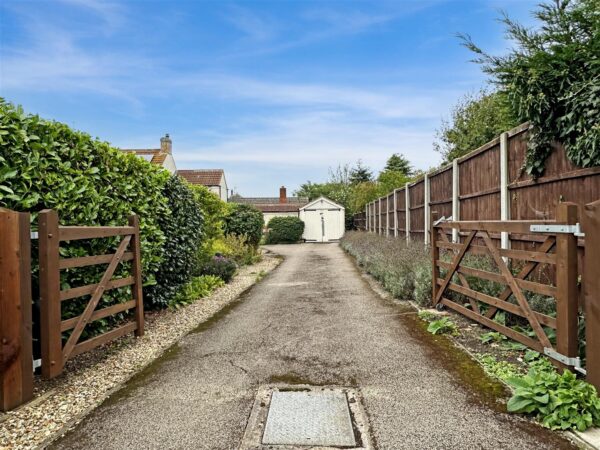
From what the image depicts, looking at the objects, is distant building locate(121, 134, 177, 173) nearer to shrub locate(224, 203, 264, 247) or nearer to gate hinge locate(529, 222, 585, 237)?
shrub locate(224, 203, 264, 247)

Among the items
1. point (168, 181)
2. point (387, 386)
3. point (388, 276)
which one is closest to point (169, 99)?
point (168, 181)

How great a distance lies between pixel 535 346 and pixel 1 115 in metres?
4.88

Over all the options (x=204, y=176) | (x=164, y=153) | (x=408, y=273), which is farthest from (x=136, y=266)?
(x=204, y=176)

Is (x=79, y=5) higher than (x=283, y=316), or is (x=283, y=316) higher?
(x=79, y=5)

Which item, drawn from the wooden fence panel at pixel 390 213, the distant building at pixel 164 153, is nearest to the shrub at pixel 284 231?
the distant building at pixel 164 153

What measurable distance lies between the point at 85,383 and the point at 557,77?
16.9 ft

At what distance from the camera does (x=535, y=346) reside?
321 cm

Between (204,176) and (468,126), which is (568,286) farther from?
(204,176)

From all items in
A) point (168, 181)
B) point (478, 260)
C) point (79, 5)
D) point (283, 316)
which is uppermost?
point (79, 5)

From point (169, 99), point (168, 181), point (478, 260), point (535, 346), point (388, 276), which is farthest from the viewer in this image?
point (169, 99)

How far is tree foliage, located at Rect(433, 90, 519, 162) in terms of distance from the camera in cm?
1308

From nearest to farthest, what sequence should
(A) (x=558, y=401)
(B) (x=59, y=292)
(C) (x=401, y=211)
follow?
(A) (x=558, y=401) < (B) (x=59, y=292) < (C) (x=401, y=211)

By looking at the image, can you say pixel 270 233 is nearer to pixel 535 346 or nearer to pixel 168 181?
pixel 168 181

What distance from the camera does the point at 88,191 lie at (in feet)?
12.9
